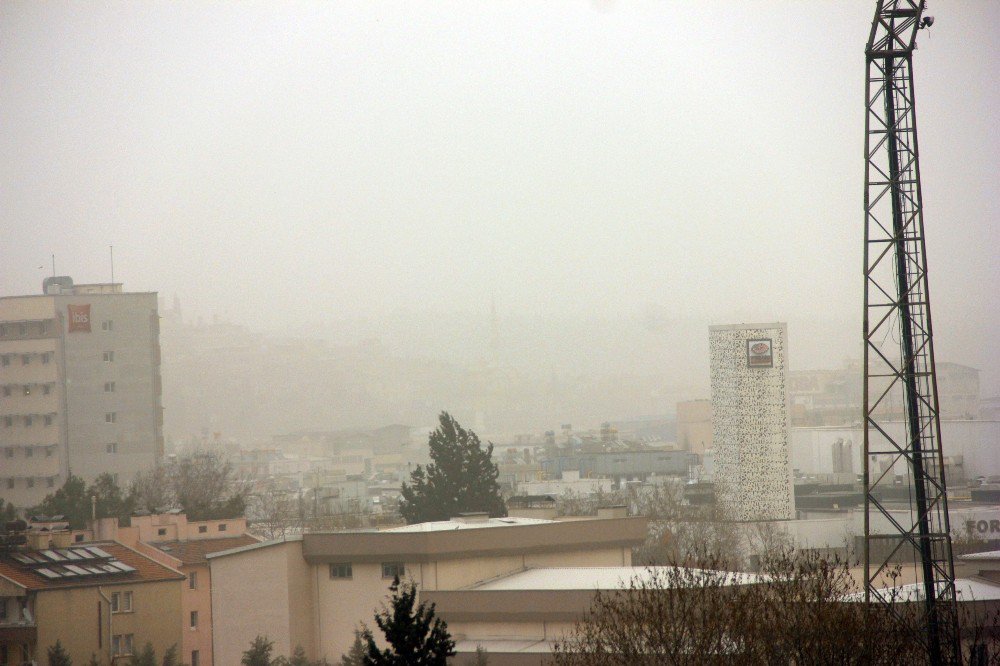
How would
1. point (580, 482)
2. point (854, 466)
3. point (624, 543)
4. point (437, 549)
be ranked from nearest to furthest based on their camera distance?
point (437, 549), point (624, 543), point (854, 466), point (580, 482)

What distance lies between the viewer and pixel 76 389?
79250 millimetres

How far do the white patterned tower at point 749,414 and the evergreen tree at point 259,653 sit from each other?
181 ft

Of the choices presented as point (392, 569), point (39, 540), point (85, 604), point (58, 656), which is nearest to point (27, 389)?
point (39, 540)

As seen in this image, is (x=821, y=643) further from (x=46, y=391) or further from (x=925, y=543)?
(x=46, y=391)

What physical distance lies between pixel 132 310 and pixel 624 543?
58172 mm

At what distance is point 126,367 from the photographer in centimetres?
7925

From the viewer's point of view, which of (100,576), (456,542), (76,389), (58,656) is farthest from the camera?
(76,389)

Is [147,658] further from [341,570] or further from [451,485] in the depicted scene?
[451,485]

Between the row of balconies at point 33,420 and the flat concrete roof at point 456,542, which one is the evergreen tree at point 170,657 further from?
the row of balconies at point 33,420

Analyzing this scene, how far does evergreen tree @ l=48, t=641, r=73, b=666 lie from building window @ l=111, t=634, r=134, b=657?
4.89 ft

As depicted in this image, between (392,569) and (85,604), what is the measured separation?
32.3 feet

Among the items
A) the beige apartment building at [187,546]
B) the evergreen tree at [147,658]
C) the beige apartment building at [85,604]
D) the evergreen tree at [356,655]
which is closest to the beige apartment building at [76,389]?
the beige apartment building at [187,546]

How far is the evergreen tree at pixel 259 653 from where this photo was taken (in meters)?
22.7

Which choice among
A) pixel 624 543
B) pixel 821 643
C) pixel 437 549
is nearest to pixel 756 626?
pixel 821 643
